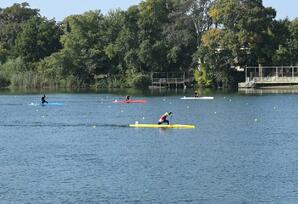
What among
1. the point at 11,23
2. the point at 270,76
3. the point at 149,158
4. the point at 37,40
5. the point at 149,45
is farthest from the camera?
the point at 11,23

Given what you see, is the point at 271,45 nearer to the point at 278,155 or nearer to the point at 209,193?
the point at 278,155

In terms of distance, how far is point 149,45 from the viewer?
128 metres

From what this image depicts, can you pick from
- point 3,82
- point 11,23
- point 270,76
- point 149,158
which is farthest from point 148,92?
point 149,158

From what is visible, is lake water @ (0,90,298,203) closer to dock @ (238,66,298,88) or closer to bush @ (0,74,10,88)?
dock @ (238,66,298,88)

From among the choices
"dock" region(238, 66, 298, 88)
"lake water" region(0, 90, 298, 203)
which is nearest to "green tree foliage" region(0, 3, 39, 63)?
"dock" region(238, 66, 298, 88)

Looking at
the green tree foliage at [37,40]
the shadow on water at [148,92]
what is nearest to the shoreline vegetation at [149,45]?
the green tree foliage at [37,40]

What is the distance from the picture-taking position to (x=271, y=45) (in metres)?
120

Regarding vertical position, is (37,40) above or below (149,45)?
above

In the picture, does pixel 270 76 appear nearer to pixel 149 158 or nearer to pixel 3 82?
pixel 3 82

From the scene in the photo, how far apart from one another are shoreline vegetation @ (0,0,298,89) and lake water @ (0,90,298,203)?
4291cm

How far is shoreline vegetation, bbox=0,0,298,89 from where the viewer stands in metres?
120

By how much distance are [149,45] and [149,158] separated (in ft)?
271

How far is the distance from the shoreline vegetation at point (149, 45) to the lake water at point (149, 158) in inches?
1689

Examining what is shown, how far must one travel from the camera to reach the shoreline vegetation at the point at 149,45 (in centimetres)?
11969
